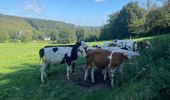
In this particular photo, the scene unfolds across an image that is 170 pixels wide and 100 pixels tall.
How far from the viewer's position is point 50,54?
58.4 ft

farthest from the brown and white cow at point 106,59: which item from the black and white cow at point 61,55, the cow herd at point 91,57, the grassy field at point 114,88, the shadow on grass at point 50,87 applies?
the black and white cow at point 61,55

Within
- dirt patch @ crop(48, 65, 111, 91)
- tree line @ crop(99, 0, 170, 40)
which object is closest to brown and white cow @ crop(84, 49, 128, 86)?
dirt patch @ crop(48, 65, 111, 91)

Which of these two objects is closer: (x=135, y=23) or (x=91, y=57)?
(x=91, y=57)

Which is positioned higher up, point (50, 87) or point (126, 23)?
point (126, 23)

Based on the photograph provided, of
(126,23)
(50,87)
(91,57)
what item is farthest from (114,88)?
(126,23)

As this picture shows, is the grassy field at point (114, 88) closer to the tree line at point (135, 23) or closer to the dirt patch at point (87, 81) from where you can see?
the dirt patch at point (87, 81)

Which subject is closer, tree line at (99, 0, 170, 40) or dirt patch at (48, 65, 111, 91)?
dirt patch at (48, 65, 111, 91)

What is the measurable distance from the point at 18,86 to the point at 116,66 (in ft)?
17.8

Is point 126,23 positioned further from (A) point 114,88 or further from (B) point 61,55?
(A) point 114,88

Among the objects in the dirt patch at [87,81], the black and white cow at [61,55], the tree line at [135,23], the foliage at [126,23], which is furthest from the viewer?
the foliage at [126,23]

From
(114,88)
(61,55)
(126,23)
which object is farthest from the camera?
(126,23)

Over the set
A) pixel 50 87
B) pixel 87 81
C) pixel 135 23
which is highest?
pixel 135 23

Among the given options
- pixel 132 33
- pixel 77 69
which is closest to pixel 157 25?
pixel 132 33

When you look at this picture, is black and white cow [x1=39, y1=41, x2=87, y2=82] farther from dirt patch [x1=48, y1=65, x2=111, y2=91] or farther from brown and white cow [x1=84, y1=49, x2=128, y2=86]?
brown and white cow [x1=84, y1=49, x2=128, y2=86]
